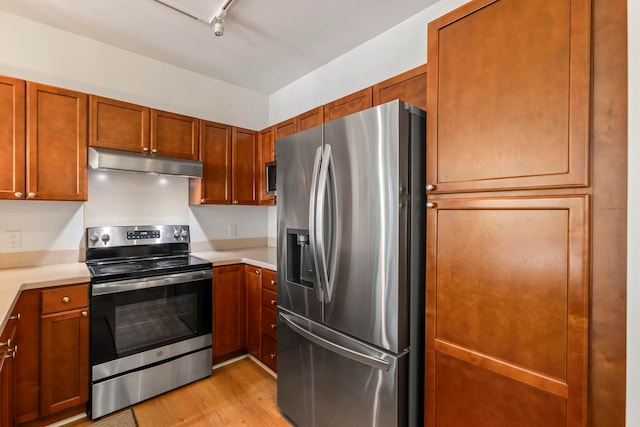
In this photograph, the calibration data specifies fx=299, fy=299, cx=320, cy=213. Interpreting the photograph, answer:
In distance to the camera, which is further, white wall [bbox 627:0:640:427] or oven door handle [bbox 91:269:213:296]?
oven door handle [bbox 91:269:213:296]

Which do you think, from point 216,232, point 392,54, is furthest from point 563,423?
point 216,232

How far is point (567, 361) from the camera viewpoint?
100 cm

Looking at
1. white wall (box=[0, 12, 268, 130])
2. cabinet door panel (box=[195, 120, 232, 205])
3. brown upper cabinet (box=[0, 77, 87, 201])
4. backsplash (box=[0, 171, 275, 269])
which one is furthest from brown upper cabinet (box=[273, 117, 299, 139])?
brown upper cabinet (box=[0, 77, 87, 201])

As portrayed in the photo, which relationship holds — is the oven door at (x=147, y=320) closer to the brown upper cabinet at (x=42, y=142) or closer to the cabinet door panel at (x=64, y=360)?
the cabinet door panel at (x=64, y=360)

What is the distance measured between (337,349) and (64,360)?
5.77 feet

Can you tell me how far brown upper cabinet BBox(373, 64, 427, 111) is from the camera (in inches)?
70.5

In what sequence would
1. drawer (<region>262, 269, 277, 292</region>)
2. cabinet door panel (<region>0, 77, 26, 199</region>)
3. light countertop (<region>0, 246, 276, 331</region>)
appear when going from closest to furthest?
light countertop (<region>0, 246, 276, 331</region>), cabinet door panel (<region>0, 77, 26, 199</region>), drawer (<region>262, 269, 277, 292</region>)

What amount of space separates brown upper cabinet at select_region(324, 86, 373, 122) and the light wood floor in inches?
87.5

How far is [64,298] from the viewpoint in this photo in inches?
74.9

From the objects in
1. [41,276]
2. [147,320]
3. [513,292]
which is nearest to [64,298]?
[41,276]

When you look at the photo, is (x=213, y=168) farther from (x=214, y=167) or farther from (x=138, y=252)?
(x=138, y=252)

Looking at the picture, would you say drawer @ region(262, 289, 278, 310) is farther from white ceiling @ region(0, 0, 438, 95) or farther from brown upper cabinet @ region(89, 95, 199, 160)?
white ceiling @ region(0, 0, 438, 95)

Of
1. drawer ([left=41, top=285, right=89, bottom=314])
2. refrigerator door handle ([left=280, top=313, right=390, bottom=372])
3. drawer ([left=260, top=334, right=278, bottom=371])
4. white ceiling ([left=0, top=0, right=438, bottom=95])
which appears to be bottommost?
drawer ([left=260, top=334, right=278, bottom=371])

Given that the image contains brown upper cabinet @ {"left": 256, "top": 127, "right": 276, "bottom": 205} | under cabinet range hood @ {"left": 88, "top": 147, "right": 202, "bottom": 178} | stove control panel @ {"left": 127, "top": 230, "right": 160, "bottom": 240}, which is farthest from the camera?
brown upper cabinet @ {"left": 256, "top": 127, "right": 276, "bottom": 205}
